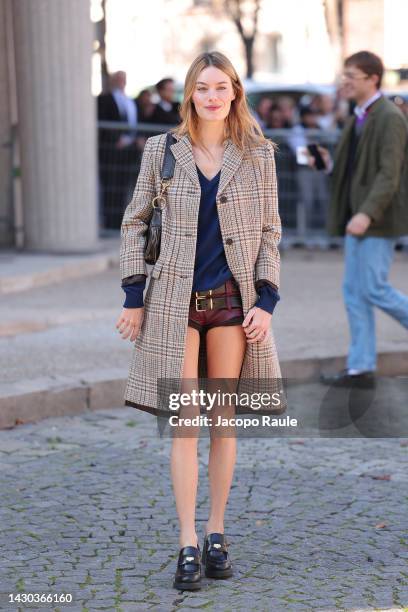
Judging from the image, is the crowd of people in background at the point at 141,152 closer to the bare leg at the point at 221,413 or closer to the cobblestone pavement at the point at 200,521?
the cobblestone pavement at the point at 200,521

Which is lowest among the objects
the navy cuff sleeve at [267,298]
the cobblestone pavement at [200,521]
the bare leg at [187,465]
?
the cobblestone pavement at [200,521]

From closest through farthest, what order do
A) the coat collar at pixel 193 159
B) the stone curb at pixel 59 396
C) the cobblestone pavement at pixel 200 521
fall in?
1. the cobblestone pavement at pixel 200 521
2. the coat collar at pixel 193 159
3. the stone curb at pixel 59 396

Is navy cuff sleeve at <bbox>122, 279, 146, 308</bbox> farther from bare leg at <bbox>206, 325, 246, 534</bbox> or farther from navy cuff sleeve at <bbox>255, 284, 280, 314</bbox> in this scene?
navy cuff sleeve at <bbox>255, 284, 280, 314</bbox>

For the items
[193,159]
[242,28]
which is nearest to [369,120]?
[193,159]

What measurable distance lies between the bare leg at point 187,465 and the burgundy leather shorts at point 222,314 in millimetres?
41

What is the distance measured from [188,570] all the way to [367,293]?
3503 millimetres

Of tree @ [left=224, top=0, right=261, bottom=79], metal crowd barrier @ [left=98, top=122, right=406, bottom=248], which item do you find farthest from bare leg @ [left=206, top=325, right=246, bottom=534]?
tree @ [left=224, top=0, right=261, bottom=79]

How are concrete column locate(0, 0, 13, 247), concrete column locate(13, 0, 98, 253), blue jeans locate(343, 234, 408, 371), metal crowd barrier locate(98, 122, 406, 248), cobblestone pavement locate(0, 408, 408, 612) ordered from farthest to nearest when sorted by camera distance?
metal crowd barrier locate(98, 122, 406, 248)
concrete column locate(0, 0, 13, 247)
concrete column locate(13, 0, 98, 253)
blue jeans locate(343, 234, 408, 371)
cobblestone pavement locate(0, 408, 408, 612)

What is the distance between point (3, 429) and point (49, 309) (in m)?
3.21

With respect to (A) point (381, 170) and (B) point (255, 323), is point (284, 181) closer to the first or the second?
(A) point (381, 170)

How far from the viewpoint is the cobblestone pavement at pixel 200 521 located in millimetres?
4238

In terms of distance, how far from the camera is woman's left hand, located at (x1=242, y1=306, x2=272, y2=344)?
4316 millimetres

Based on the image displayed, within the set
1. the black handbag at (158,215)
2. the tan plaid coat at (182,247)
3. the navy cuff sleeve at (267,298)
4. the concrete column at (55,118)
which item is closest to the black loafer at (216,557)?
the tan plaid coat at (182,247)

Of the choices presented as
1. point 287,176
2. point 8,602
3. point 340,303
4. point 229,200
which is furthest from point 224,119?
point 287,176
